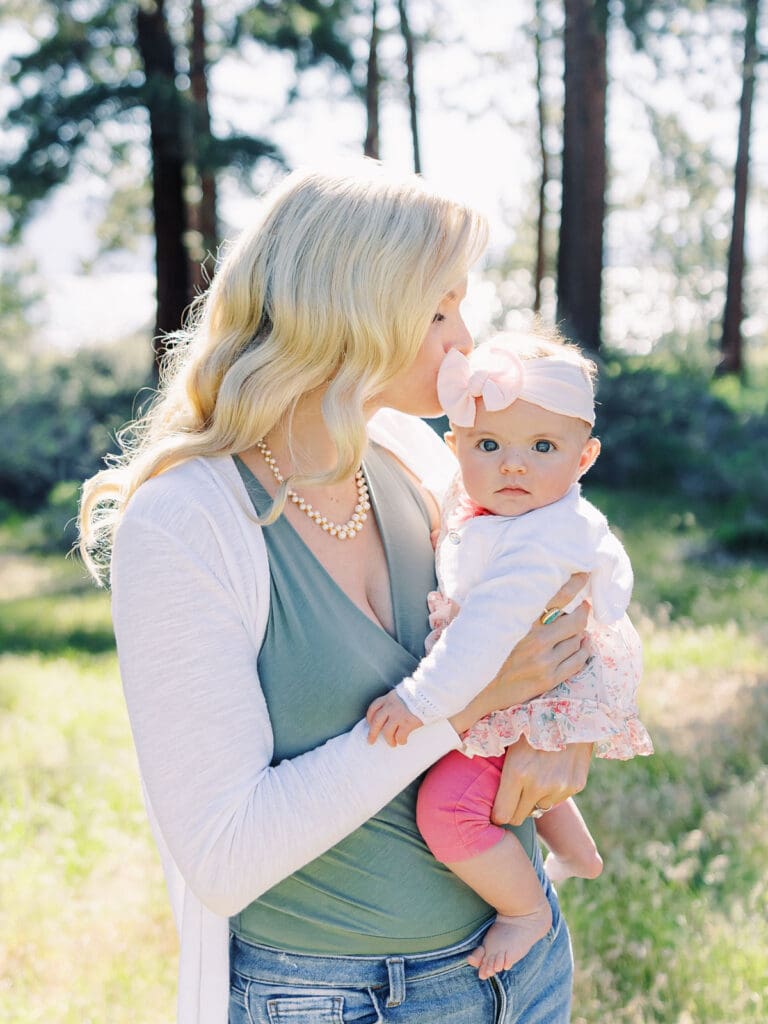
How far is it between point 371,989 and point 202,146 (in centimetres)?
1252

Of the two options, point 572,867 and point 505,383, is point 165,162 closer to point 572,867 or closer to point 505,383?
point 505,383

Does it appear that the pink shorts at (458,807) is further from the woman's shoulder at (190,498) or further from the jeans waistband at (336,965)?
the woman's shoulder at (190,498)

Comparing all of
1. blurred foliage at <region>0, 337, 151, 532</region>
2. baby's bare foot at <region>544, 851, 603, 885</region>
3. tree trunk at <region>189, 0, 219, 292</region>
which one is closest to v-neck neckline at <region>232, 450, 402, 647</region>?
baby's bare foot at <region>544, 851, 603, 885</region>

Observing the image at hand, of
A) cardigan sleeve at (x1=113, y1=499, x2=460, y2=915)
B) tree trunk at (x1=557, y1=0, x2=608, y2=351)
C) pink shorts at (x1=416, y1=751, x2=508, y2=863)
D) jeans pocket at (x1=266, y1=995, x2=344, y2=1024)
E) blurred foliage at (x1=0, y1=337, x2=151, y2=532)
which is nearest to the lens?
cardigan sleeve at (x1=113, y1=499, x2=460, y2=915)

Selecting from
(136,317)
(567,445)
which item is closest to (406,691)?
(567,445)

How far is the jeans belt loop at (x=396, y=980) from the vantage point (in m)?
1.87

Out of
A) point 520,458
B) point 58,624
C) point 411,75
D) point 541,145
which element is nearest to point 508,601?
point 520,458

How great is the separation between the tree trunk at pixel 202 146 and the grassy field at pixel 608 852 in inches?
289

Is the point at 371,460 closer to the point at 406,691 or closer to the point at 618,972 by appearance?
the point at 406,691

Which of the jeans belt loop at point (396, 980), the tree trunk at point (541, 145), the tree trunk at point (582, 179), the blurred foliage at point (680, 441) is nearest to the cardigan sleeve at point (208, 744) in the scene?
the jeans belt loop at point (396, 980)

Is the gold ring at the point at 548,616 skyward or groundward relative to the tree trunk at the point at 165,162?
skyward

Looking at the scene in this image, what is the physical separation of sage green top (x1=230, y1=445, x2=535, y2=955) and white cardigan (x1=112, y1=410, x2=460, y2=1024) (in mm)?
58

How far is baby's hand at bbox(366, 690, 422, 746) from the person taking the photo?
5.94 ft

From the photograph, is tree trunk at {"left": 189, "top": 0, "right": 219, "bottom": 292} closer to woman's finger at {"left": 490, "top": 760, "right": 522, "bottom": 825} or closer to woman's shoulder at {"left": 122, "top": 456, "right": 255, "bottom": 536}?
woman's shoulder at {"left": 122, "top": 456, "right": 255, "bottom": 536}
